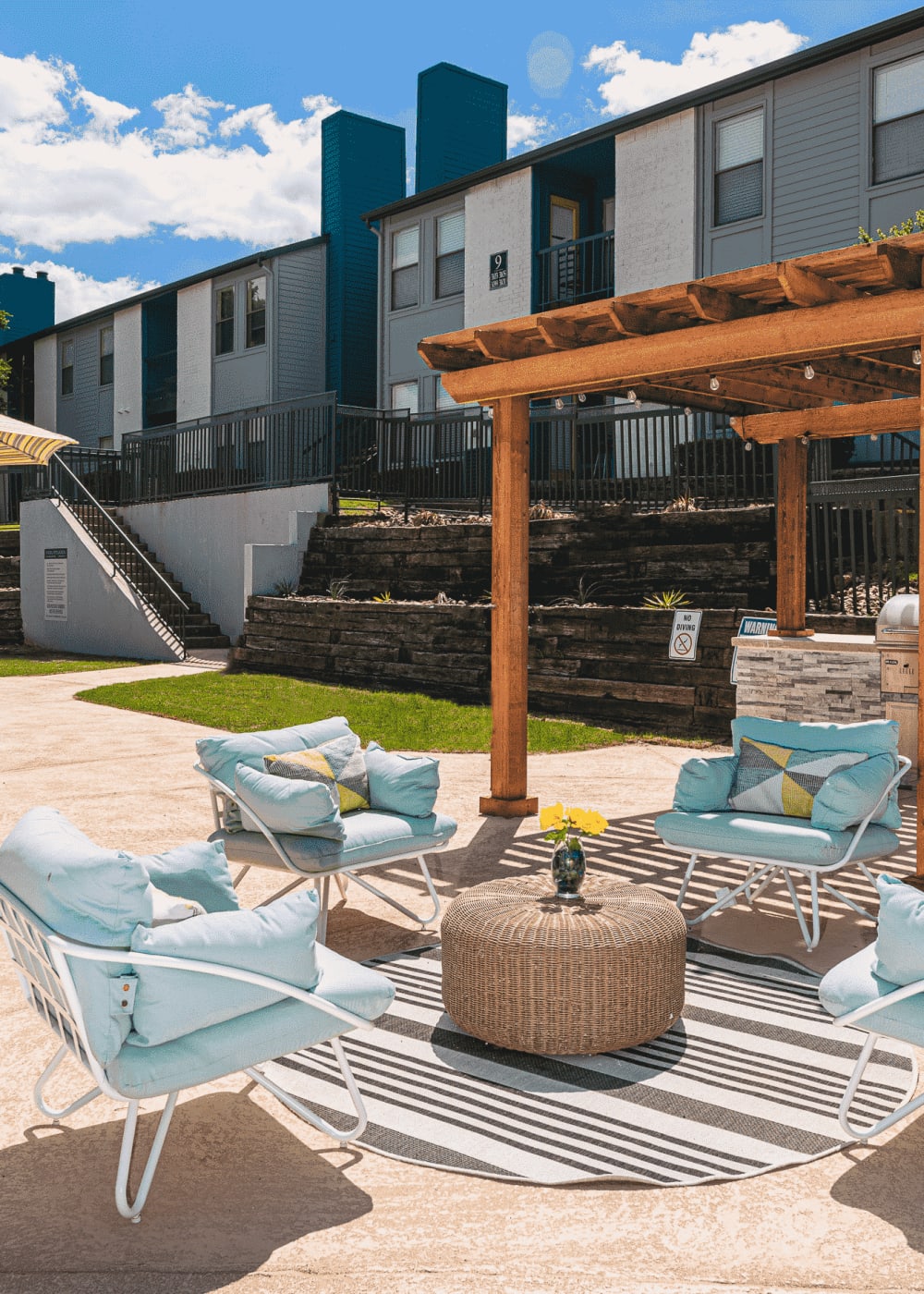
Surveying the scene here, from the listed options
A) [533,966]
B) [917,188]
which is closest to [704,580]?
[917,188]

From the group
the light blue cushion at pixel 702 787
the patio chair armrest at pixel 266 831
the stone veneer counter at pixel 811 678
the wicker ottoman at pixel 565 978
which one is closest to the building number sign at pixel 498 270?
the stone veneer counter at pixel 811 678

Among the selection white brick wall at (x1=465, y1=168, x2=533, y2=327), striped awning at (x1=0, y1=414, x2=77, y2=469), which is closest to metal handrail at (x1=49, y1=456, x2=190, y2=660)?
white brick wall at (x1=465, y1=168, x2=533, y2=327)

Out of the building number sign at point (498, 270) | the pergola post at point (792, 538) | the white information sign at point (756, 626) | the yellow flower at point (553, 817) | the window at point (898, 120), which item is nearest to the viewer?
the yellow flower at point (553, 817)

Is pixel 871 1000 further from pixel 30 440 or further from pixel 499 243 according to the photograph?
pixel 499 243

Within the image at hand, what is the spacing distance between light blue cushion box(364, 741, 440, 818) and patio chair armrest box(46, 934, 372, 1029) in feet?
7.73

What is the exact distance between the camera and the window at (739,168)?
667 inches

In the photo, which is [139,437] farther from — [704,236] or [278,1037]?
[278,1037]

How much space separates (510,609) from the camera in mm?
7957

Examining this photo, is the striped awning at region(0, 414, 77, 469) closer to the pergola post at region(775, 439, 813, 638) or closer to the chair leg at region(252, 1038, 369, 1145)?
the pergola post at region(775, 439, 813, 638)

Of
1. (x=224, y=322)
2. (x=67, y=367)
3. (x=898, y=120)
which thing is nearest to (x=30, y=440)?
(x=898, y=120)

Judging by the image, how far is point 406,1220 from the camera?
9.98ft

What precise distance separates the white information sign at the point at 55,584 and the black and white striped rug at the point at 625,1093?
1881cm

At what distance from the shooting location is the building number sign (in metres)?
20.3

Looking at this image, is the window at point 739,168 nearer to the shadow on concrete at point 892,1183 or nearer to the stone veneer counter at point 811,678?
the stone veneer counter at point 811,678
